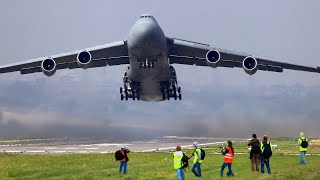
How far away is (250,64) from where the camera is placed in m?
32.9

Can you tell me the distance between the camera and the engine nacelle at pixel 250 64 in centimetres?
3272

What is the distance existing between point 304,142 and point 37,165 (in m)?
14.5

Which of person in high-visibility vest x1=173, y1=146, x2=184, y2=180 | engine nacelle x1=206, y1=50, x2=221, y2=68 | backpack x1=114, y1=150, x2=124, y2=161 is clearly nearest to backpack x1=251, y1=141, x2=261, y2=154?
person in high-visibility vest x1=173, y1=146, x2=184, y2=180

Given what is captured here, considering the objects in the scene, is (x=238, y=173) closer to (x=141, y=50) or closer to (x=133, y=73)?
(x=141, y=50)

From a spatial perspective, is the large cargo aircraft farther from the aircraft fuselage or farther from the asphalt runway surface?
the asphalt runway surface

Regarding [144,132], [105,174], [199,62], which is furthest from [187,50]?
[144,132]

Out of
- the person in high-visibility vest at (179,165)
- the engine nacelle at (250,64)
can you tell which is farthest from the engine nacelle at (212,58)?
the person in high-visibility vest at (179,165)

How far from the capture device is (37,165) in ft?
A: 88.9

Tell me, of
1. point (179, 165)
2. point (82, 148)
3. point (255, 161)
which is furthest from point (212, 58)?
point (82, 148)

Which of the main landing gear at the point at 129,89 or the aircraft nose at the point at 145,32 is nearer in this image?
the aircraft nose at the point at 145,32

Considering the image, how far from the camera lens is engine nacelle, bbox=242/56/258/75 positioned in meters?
32.7

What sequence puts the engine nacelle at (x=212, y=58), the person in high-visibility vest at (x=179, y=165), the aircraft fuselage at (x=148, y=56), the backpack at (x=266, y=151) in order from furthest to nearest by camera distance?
1. the engine nacelle at (x=212, y=58)
2. the aircraft fuselage at (x=148, y=56)
3. the backpack at (x=266, y=151)
4. the person in high-visibility vest at (x=179, y=165)

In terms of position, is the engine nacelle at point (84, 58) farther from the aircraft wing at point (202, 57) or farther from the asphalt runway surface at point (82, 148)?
the asphalt runway surface at point (82, 148)

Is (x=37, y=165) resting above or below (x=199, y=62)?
below
